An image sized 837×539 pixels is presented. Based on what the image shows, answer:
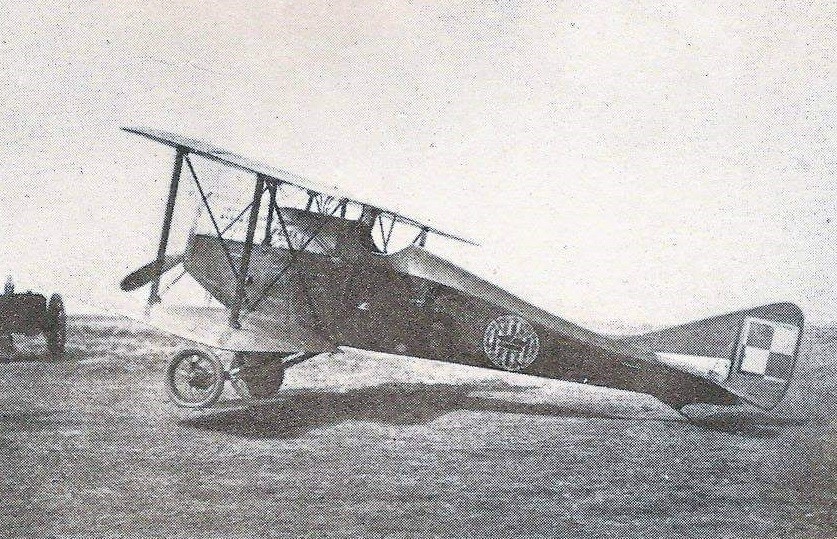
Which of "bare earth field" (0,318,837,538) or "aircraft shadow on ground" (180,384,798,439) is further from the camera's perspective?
"aircraft shadow on ground" (180,384,798,439)

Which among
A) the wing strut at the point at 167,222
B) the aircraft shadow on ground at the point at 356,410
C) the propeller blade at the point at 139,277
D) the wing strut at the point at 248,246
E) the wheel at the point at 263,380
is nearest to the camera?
the aircraft shadow on ground at the point at 356,410

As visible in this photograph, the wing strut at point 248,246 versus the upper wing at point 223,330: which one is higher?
the wing strut at point 248,246

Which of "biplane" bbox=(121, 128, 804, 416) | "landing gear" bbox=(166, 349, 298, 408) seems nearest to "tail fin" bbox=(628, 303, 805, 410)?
"biplane" bbox=(121, 128, 804, 416)

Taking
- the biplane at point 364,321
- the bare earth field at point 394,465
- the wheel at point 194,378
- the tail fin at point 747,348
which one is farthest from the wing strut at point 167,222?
the tail fin at point 747,348

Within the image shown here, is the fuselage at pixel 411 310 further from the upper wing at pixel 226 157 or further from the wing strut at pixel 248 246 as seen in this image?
the upper wing at pixel 226 157

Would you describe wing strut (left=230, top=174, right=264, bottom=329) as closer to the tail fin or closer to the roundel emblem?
the roundel emblem

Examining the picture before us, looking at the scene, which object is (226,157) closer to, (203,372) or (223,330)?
(223,330)

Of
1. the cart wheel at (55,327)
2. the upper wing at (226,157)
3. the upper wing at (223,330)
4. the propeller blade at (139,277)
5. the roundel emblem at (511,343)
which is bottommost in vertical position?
the cart wheel at (55,327)

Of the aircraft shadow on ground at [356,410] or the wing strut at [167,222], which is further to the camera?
the wing strut at [167,222]
